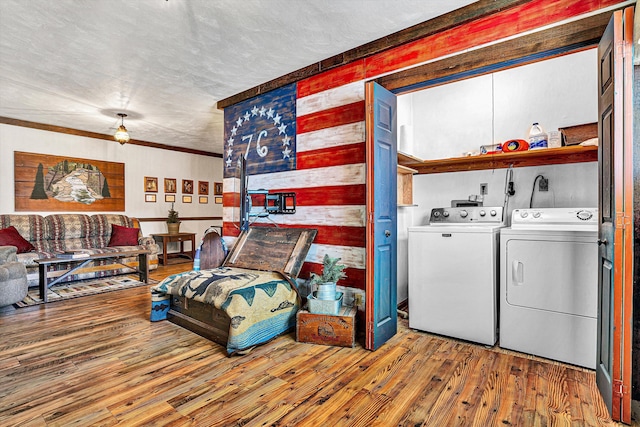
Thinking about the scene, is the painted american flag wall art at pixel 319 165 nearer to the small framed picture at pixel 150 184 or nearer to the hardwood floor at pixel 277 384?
the hardwood floor at pixel 277 384

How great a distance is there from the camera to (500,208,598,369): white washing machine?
2.25m

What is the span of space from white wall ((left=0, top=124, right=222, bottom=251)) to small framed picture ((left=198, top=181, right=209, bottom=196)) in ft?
0.31

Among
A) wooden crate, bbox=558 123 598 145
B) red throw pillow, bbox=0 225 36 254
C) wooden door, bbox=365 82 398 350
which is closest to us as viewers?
wooden door, bbox=365 82 398 350

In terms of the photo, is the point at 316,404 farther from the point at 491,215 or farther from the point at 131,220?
the point at 131,220

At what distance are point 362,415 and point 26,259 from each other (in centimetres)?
482

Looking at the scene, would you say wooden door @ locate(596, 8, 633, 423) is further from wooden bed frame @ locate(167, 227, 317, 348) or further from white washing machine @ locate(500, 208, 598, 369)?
wooden bed frame @ locate(167, 227, 317, 348)

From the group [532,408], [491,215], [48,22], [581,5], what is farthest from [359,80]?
[532,408]

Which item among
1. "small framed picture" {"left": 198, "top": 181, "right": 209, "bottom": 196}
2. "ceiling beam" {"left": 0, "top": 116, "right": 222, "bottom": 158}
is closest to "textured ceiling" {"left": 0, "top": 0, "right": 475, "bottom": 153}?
"ceiling beam" {"left": 0, "top": 116, "right": 222, "bottom": 158}

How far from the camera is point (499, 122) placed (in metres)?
3.32

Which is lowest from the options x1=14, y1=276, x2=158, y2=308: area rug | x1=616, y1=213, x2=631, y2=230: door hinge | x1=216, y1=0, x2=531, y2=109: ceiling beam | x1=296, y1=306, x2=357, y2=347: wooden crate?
x1=14, y1=276, x2=158, y2=308: area rug

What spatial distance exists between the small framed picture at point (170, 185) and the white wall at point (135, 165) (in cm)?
8

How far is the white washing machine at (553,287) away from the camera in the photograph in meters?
2.25

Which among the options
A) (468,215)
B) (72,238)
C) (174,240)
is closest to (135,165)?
(174,240)

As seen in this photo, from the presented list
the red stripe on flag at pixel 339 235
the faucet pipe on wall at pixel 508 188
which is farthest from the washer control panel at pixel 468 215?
the red stripe on flag at pixel 339 235
